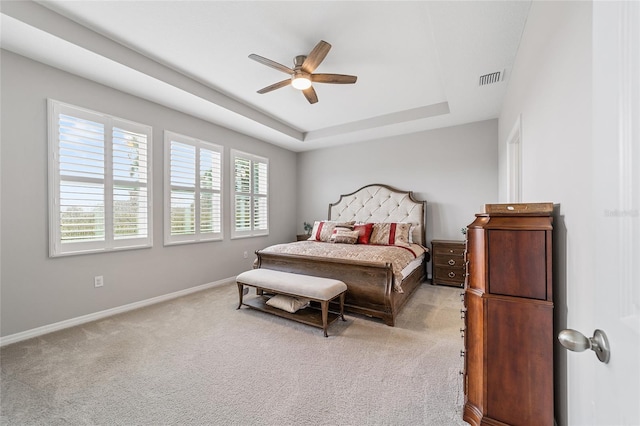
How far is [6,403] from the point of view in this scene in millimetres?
1646

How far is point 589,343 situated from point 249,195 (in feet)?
15.9

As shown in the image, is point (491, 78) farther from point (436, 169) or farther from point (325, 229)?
point (325, 229)

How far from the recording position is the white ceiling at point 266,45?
2.09 meters

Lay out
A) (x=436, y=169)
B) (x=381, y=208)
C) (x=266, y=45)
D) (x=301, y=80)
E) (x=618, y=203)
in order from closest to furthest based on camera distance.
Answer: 1. (x=618, y=203)
2. (x=266, y=45)
3. (x=301, y=80)
4. (x=436, y=169)
5. (x=381, y=208)

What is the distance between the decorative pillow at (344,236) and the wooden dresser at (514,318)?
2.79 m

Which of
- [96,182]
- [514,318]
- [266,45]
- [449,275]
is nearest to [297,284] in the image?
[514,318]

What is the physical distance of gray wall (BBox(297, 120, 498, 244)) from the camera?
4.23 m

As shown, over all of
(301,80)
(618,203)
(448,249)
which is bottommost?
(448,249)

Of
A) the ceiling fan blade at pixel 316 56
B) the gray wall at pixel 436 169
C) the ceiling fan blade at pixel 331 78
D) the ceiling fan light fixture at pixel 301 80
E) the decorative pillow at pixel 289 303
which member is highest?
the ceiling fan blade at pixel 316 56

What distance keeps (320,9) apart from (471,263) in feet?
7.34

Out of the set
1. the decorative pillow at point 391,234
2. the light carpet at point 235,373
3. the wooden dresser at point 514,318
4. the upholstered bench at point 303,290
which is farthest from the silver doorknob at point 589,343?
the decorative pillow at point 391,234

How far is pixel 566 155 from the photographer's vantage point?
129 cm

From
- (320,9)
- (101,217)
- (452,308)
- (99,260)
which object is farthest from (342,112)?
(99,260)

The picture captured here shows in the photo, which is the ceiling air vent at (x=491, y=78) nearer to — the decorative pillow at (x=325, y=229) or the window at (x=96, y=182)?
the decorative pillow at (x=325, y=229)
